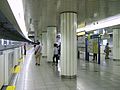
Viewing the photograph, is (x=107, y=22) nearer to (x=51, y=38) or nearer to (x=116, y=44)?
(x=116, y=44)

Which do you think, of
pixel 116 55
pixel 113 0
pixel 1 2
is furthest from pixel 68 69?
pixel 116 55

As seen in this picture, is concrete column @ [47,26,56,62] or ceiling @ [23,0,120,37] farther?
concrete column @ [47,26,56,62]

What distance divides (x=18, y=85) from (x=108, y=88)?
3922 millimetres

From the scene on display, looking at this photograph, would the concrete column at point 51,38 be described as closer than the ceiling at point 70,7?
No

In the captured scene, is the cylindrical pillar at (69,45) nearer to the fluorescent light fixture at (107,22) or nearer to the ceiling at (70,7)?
the ceiling at (70,7)

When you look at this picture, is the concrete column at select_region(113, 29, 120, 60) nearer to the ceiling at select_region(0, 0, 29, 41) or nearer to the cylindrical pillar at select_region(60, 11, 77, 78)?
the cylindrical pillar at select_region(60, 11, 77, 78)

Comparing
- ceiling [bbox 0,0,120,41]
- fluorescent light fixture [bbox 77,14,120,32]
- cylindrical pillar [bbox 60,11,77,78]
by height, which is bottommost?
cylindrical pillar [bbox 60,11,77,78]

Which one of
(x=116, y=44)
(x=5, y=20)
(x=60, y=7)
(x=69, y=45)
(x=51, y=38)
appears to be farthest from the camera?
(x=116, y=44)

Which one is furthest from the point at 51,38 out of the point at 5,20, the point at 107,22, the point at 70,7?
the point at 5,20

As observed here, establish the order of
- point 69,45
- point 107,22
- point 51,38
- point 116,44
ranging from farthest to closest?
point 116,44 → point 51,38 → point 107,22 → point 69,45

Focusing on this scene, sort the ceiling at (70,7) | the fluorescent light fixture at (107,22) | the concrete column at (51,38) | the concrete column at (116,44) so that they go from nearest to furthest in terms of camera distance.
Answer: the ceiling at (70,7)
the fluorescent light fixture at (107,22)
the concrete column at (51,38)
the concrete column at (116,44)

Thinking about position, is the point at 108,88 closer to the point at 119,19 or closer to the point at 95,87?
the point at 95,87

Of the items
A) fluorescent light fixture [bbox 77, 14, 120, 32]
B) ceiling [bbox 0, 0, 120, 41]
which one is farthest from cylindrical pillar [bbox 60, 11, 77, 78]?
fluorescent light fixture [bbox 77, 14, 120, 32]

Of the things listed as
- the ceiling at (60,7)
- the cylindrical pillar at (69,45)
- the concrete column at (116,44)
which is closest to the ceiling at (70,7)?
the ceiling at (60,7)
